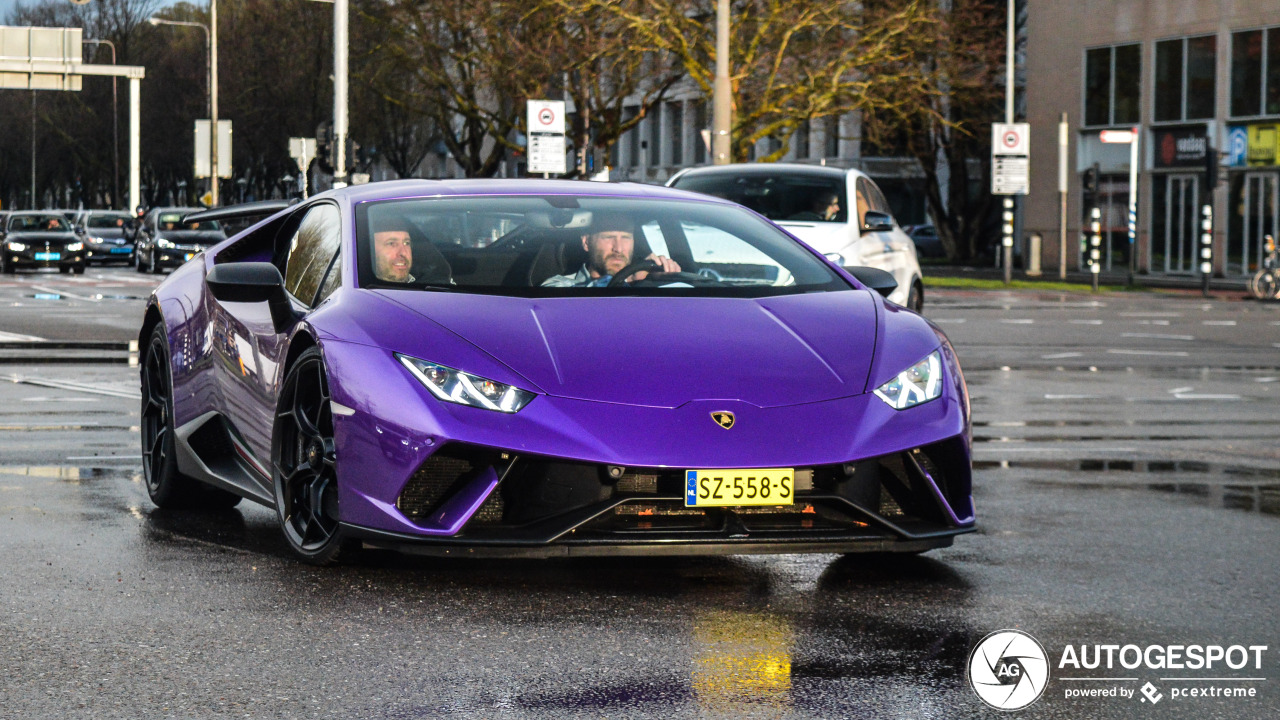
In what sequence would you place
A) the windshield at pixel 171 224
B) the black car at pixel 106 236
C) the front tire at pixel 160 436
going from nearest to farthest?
the front tire at pixel 160 436, the windshield at pixel 171 224, the black car at pixel 106 236

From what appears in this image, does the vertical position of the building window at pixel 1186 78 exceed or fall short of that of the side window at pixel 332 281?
it exceeds it

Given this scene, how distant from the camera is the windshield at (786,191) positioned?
16.8 m

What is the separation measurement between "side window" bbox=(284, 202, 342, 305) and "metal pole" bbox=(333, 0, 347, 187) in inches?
852

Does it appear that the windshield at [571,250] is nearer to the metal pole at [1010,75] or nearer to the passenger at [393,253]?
the passenger at [393,253]

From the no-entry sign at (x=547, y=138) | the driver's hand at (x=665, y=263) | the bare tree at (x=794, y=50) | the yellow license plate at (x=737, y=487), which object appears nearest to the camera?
the yellow license plate at (x=737, y=487)

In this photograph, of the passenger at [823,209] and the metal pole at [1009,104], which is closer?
the passenger at [823,209]

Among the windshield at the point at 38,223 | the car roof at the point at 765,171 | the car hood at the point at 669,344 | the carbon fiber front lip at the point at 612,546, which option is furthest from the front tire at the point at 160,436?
the windshield at the point at 38,223

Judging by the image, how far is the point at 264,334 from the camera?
6699 mm

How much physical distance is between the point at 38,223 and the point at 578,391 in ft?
135

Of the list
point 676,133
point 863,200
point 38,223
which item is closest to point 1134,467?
point 863,200

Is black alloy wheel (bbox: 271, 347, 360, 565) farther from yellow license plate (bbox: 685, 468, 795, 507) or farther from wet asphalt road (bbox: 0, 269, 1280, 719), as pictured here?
yellow license plate (bbox: 685, 468, 795, 507)

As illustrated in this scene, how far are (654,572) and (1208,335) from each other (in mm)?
16966

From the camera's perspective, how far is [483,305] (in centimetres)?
602

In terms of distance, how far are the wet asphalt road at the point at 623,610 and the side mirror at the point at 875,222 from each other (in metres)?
6.70
